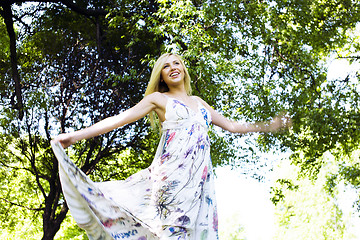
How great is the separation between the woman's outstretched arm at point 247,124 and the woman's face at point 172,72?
34 centimetres

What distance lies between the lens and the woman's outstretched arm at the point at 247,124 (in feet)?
12.2

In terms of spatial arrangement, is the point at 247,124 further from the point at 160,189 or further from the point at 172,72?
the point at 160,189

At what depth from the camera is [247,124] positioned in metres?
3.89

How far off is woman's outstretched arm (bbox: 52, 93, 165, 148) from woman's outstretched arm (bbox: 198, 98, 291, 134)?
1.97ft

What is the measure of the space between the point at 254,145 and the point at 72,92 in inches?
208

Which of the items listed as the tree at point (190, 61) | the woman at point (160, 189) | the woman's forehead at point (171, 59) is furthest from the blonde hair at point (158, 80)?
the tree at point (190, 61)

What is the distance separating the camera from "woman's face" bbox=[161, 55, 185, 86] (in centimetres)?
346

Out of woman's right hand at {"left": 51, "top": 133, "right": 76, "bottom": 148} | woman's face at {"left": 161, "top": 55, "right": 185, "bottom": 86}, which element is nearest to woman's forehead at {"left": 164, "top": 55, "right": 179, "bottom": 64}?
woman's face at {"left": 161, "top": 55, "right": 185, "bottom": 86}

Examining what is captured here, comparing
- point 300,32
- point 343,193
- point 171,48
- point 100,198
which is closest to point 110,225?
point 100,198

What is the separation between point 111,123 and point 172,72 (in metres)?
0.71

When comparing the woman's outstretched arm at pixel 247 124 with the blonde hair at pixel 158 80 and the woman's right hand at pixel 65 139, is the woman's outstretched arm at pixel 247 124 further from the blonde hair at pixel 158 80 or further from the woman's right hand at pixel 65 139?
the woman's right hand at pixel 65 139

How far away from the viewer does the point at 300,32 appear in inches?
469

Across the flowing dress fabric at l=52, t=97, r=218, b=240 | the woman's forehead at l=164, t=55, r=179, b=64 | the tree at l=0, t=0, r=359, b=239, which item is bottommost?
the flowing dress fabric at l=52, t=97, r=218, b=240

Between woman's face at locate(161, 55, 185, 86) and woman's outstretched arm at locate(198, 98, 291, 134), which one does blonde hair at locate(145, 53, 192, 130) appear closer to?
woman's face at locate(161, 55, 185, 86)
